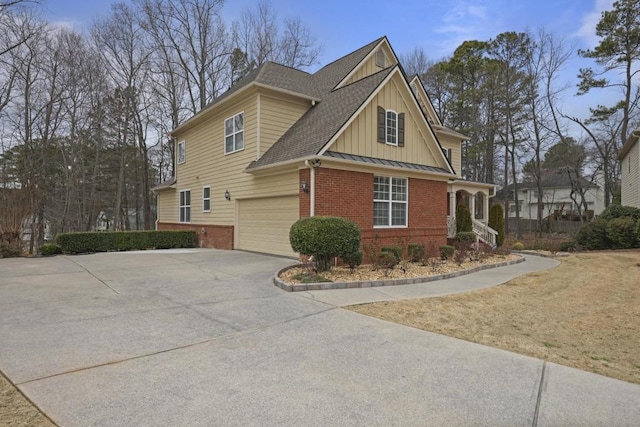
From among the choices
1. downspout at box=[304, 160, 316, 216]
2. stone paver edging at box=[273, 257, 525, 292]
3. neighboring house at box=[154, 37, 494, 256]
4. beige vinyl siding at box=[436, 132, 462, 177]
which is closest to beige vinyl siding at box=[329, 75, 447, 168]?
neighboring house at box=[154, 37, 494, 256]

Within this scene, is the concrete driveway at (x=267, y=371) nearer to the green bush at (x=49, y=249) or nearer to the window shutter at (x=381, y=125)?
the window shutter at (x=381, y=125)

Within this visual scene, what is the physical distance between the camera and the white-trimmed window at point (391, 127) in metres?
12.9

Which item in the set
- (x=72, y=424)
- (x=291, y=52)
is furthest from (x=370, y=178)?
(x=291, y=52)

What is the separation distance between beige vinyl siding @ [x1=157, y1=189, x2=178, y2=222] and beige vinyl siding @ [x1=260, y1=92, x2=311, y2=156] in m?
9.37

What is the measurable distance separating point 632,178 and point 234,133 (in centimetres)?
2115

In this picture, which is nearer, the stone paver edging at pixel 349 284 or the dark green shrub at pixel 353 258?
the stone paver edging at pixel 349 284

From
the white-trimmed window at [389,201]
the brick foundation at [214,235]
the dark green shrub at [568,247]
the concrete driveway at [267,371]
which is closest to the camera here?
the concrete driveway at [267,371]

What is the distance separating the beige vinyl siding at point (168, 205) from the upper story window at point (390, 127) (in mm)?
12994

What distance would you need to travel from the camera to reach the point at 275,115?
14172 mm

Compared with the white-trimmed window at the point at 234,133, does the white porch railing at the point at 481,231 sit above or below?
below

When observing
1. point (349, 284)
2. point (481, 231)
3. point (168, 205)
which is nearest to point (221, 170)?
point (168, 205)

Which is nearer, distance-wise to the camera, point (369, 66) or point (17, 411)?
point (17, 411)

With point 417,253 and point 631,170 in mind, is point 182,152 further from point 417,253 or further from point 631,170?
point 631,170

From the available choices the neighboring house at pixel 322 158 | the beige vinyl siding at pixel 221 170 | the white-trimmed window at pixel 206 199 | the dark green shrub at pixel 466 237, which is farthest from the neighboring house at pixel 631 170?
the white-trimmed window at pixel 206 199
